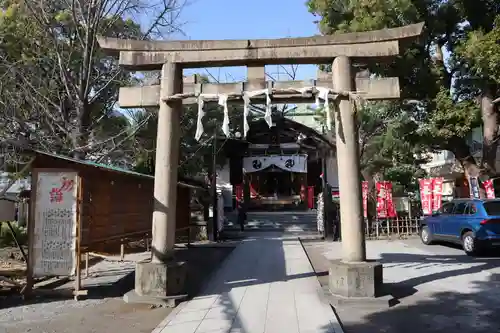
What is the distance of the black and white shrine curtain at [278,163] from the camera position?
29453mm

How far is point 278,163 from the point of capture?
2973cm

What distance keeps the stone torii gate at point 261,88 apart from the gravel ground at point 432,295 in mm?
805

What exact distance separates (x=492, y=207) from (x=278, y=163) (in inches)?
683

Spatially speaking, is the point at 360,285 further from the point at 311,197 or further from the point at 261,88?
the point at 311,197

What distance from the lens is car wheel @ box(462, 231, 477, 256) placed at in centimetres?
1316

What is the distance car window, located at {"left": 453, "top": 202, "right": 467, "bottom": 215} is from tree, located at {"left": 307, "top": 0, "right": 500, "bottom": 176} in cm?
266

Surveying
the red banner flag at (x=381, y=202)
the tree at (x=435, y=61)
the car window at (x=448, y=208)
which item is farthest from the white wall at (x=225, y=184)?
the car window at (x=448, y=208)

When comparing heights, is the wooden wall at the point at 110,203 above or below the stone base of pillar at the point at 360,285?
above

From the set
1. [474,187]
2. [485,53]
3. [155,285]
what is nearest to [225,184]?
[474,187]

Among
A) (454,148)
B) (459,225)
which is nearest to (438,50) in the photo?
(454,148)

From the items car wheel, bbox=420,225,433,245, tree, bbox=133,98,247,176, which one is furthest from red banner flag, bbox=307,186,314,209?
car wheel, bbox=420,225,433,245

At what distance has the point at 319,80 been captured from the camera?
863cm

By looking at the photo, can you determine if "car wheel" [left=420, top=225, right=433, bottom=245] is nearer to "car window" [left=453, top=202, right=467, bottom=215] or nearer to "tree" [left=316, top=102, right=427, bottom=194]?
"car window" [left=453, top=202, right=467, bottom=215]

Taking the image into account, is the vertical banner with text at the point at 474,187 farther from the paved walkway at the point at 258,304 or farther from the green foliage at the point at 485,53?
the paved walkway at the point at 258,304
